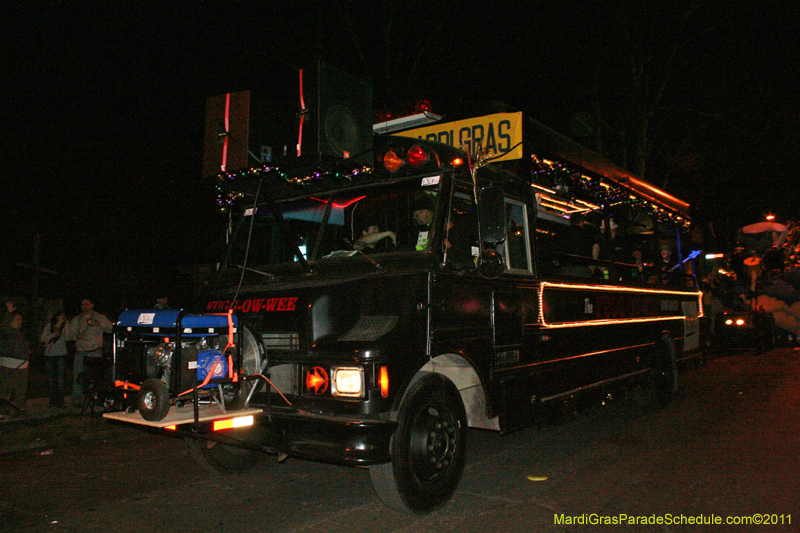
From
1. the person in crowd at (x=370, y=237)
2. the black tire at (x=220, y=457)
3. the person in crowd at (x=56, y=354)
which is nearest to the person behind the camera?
the person in crowd at (x=370, y=237)

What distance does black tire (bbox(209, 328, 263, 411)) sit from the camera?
14.6ft

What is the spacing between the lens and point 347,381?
4.14m

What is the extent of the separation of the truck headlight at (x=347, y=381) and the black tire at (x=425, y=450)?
37 cm

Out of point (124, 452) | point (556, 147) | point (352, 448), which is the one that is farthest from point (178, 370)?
point (556, 147)

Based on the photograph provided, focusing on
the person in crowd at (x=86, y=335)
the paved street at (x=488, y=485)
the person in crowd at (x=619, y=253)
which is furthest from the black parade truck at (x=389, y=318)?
the person in crowd at (x=86, y=335)

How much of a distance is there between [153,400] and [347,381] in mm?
1275

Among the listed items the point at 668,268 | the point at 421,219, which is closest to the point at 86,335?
the point at 421,219

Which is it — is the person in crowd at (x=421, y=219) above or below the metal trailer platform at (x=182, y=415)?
above

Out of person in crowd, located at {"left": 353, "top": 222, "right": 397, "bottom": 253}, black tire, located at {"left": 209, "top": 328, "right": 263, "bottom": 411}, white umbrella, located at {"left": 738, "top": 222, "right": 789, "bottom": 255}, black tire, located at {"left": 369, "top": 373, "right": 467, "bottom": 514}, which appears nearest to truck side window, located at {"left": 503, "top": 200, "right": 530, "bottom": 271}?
person in crowd, located at {"left": 353, "top": 222, "right": 397, "bottom": 253}

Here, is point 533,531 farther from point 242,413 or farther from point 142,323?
point 142,323

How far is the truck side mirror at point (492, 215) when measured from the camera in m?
4.87

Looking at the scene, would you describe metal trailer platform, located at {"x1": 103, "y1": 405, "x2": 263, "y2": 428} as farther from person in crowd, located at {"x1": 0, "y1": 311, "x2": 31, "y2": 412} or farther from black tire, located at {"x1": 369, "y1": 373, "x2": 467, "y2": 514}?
person in crowd, located at {"x1": 0, "y1": 311, "x2": 31, "y2": 412}

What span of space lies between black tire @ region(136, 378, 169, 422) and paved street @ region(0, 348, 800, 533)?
106 cm

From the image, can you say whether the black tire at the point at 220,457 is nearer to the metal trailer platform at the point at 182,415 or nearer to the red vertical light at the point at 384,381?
the metal trailer platform at the point at 182,415
